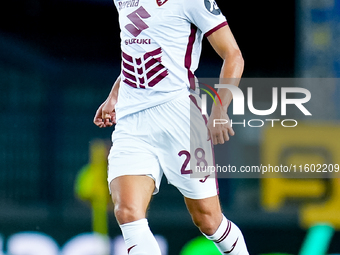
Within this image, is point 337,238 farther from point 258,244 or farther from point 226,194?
point 226,194

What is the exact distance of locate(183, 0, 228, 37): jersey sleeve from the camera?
2.14 meters

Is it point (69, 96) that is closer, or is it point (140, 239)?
point (140, 239)

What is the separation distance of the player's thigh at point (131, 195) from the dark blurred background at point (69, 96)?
1.51 metres

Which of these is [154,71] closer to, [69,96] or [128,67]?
[128,67]

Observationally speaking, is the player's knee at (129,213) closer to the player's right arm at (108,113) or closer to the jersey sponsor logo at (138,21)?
the player's right arm at (108,113)

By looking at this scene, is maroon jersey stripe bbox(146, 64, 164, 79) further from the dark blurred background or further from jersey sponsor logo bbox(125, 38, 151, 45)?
the dark blurred background

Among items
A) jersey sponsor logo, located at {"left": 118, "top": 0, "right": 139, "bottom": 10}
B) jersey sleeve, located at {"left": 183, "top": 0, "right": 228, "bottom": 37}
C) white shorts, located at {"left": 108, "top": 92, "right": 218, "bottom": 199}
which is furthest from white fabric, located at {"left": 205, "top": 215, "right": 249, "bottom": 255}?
jersey sponsor logo, located at {"left": 118, "top": 0, "right": 139, "bottom": 10}

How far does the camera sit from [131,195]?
201 cm

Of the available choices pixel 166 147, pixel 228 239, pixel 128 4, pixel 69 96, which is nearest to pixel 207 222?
pixel 228 239

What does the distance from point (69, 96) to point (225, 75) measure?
178cm

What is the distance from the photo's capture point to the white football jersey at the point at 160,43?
2.17m

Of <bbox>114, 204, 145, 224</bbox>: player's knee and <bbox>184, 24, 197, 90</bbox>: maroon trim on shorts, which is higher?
<bbox>184, 24, 197, 90</bbox>: maroon trim on shorts

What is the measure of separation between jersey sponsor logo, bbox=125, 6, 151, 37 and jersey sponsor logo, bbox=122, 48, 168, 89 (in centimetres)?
10

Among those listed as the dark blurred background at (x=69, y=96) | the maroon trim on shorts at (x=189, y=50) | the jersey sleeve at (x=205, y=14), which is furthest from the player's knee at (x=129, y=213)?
the dark blurred background at (x=69, y=96)
